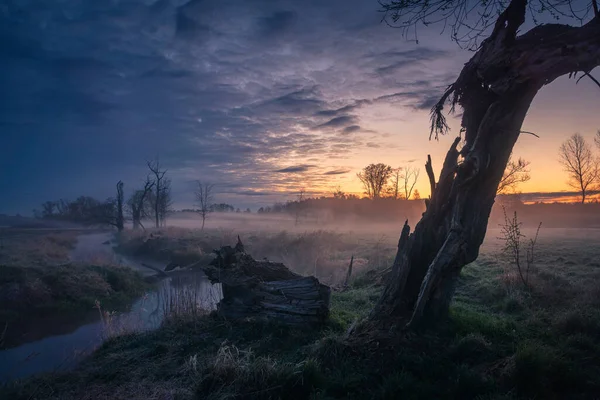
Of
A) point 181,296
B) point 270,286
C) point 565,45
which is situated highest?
point 565,45

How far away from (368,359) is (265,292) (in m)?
4.25

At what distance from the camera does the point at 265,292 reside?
32.3 feet

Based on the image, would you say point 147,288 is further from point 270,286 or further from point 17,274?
point 270,286

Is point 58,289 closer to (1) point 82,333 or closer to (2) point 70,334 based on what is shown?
(2) point 70,334

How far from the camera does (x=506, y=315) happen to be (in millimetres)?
9172

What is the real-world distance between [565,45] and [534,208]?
62271 mm

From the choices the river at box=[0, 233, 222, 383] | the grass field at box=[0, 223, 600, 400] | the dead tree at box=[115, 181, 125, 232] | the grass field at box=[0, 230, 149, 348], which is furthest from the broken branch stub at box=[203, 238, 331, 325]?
the dead tree at box=[115, 181, 125, 232]

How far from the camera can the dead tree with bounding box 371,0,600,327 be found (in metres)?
6.71

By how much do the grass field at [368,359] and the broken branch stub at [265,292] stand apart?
0.39 m

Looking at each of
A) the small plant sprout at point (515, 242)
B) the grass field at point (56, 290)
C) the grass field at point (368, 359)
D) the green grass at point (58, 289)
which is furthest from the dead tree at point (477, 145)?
the green grass at point (58, 289)

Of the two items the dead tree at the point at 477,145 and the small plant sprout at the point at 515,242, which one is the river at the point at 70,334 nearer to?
the dead tree at the point at 477,145

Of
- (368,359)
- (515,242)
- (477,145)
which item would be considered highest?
(477,145)

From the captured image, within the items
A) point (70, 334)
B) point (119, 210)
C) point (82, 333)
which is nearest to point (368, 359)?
point (82, 333)

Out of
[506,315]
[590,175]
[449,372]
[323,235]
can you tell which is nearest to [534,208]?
[590,175]
